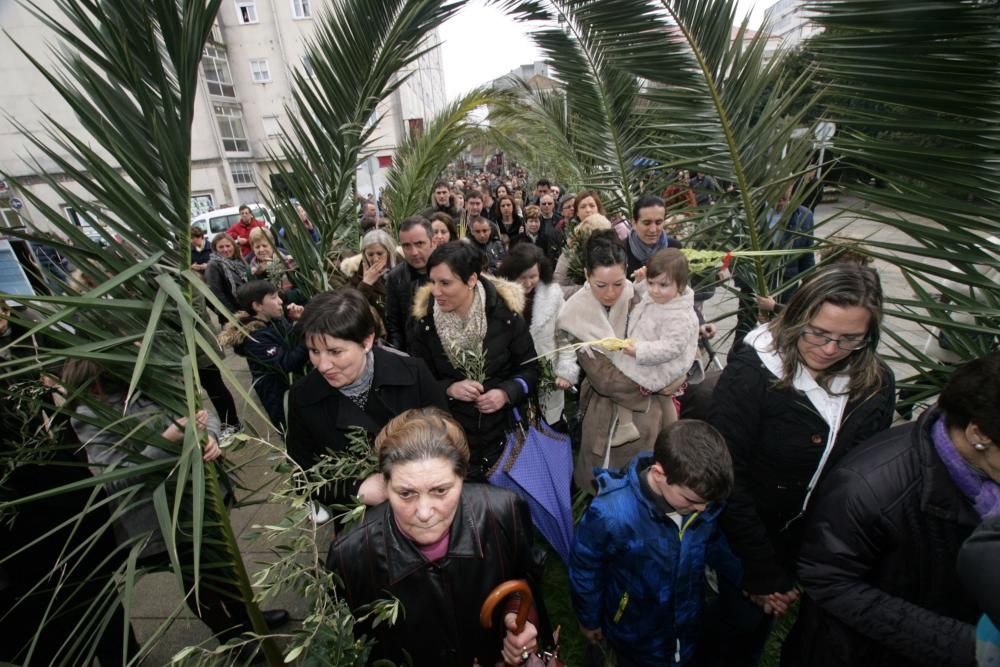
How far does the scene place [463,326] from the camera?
2.72 meters

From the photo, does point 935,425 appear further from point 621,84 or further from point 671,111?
point 621,84

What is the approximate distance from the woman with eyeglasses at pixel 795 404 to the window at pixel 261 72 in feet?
105

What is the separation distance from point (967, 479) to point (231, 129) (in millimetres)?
32317

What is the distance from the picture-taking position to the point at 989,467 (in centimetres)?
126

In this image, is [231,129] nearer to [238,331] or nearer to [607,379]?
[238,331]

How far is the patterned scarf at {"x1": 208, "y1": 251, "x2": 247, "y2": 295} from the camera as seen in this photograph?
17.9ft

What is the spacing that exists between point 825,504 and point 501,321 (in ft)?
5.83

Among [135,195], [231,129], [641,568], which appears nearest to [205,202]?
[231,129]

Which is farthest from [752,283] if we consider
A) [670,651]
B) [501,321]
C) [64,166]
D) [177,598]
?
[177,598]

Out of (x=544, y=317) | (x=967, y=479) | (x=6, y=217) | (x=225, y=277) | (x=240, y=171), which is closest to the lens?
(x=967, y=479)

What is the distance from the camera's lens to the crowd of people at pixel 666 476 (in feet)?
4.63

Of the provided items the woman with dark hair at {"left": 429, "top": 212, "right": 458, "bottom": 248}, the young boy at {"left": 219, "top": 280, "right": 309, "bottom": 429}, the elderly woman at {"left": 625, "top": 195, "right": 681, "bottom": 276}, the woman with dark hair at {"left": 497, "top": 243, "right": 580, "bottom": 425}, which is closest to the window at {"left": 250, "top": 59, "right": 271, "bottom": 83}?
the woman with dark hair at {"left": 429, "top": 212, "right": 458, "bottom": 248}

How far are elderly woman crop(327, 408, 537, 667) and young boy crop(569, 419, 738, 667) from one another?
41 cm

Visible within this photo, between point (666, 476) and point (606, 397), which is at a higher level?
point (666, 476)
